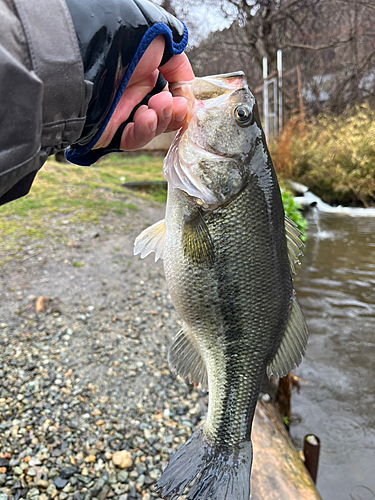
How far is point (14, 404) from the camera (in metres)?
3.14

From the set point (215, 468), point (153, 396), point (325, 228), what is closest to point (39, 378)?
point (153, 396)

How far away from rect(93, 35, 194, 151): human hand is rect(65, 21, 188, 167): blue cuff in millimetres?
46

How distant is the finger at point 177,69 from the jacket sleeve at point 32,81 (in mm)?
589

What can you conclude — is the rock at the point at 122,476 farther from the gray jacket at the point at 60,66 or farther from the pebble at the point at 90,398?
the gray jacket at the point at 60,66

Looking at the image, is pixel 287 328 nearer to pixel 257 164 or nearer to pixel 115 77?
pixel 257 164

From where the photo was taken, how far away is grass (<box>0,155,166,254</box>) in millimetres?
6500

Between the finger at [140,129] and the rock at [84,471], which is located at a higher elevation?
the finger at [140,129]

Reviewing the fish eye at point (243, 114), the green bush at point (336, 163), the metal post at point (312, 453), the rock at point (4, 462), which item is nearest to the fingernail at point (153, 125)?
the fish eye at point (243, 114)

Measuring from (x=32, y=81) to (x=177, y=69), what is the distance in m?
0.91

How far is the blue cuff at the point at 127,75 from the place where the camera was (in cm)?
149

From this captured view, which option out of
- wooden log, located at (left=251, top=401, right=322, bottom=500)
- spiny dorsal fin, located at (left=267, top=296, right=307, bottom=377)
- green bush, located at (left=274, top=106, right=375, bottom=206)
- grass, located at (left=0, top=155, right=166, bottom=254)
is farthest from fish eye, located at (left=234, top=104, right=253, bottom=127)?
green bush, located at (left=274, top=106, right=375, bottom=206)

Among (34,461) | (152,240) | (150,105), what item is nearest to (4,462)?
(34,461)

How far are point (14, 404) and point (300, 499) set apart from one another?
2221 millimetres

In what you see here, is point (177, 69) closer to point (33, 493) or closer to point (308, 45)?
point (33, 493)
